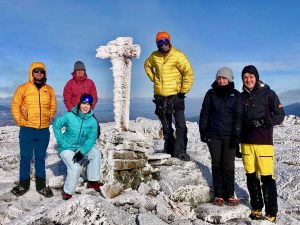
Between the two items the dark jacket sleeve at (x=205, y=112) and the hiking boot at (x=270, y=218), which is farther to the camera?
the dark jacket sleeve at (x=205, y=112)

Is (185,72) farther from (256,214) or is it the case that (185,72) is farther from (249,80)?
(256,214)

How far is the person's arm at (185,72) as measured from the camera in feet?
28.2

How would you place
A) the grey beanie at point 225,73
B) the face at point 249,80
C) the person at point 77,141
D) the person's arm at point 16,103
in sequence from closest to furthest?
1. the face at point 249,80
2. the grey beanie at point 225,73
3. the person at point 77,141
4. the person's arm at point 16,103

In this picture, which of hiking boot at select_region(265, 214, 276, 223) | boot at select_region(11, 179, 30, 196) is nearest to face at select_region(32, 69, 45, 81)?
boot at select_region(11, 179, 30, 196)

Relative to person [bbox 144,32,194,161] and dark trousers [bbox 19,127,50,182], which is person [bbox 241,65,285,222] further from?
dark trousers [bbox 19,127,50,182]

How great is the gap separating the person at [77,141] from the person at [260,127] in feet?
10.5

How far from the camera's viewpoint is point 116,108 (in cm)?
897

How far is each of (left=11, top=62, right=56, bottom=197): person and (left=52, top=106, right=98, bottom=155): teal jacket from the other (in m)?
0.71

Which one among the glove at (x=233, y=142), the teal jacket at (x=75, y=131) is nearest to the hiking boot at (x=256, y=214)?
the glove at (x=233, y=142)

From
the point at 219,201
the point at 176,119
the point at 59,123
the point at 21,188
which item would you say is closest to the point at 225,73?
the point at 176,119

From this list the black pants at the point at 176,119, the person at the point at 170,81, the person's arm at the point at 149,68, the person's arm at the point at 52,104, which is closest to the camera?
the person's arm at the point at 52,104

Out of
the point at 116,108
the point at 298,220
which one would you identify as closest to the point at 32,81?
the point at 116,108

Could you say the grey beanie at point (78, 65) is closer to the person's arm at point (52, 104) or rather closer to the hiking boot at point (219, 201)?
the person's arm at point (52, 104)

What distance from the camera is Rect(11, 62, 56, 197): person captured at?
7.72 m
